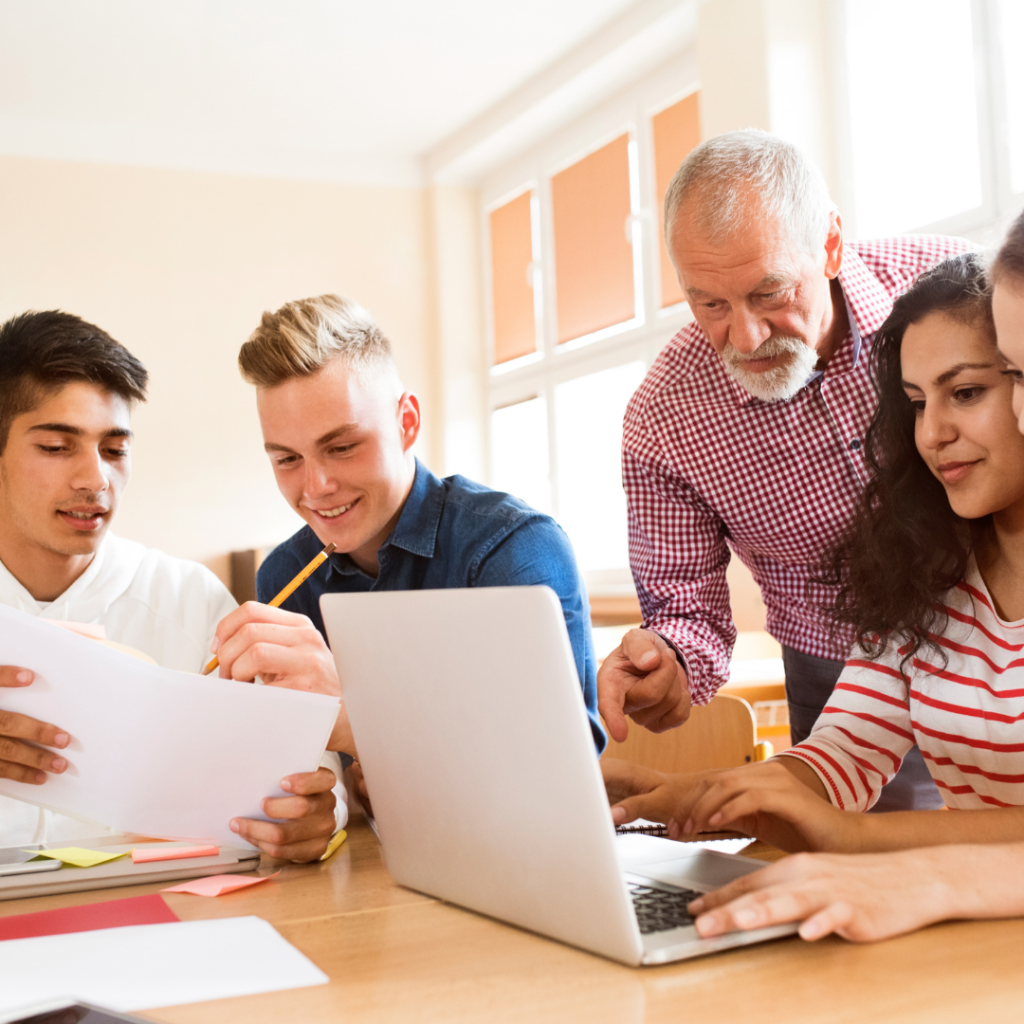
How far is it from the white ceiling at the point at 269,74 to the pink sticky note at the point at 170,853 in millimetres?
4068

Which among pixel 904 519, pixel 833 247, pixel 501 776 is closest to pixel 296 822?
pixel 501 776

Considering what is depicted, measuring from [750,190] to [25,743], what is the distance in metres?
1.19

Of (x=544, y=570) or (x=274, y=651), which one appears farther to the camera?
(x=544, y=570)

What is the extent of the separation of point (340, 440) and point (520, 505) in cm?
30

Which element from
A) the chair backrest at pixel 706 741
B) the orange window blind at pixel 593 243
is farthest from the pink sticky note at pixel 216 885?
the orange window blind at pixel 593 243

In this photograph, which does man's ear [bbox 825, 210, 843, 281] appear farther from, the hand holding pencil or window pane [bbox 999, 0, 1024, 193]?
window pane [bbox 999, 0, 1024, 193]

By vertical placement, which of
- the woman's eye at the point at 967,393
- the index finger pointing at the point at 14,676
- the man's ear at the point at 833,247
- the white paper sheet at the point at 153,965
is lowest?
the white paper sheet at the point at 153,965

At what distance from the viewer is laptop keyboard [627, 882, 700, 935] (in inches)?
31.3

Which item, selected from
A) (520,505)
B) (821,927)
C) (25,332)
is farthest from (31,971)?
(25,332)

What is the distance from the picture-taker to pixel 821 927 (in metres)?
0.74

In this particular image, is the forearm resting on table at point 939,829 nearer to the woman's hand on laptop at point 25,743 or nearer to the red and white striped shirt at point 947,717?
the red and white striped shirt at point 947,717

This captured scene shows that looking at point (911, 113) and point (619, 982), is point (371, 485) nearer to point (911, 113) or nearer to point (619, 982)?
point (619, 982)

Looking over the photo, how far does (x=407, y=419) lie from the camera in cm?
177

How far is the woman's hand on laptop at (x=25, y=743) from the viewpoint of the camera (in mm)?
1044
